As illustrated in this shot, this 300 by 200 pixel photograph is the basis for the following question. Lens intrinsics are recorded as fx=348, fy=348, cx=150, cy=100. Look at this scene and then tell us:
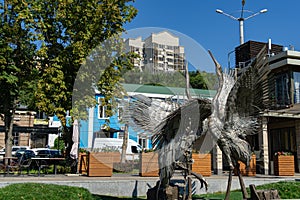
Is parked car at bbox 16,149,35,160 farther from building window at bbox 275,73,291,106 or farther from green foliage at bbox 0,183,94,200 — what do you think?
building window at bbox 275,73,291,106

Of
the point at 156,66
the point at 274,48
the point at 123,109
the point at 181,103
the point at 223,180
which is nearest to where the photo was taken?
the point at 181,103

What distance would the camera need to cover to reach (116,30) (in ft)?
52.6

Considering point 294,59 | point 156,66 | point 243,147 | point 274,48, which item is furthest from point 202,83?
point 274,48

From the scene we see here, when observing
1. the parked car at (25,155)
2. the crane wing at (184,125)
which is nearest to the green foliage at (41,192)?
the crane wing at (184,125)

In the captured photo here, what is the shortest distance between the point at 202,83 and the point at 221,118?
5.03 ft

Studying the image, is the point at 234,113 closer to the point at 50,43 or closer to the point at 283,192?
the point at 283,192

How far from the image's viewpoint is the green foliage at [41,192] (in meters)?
8.20

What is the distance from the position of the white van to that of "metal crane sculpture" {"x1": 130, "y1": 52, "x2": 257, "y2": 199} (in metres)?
9.90

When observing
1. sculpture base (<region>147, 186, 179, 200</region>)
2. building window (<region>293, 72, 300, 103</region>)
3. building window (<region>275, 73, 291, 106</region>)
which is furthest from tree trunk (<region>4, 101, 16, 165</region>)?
building window (<region>293, 72, 300, 103</region>)

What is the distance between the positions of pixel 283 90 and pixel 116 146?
10.5 m

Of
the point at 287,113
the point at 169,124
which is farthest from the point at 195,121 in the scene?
the point at 287,113

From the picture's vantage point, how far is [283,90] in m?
18.9

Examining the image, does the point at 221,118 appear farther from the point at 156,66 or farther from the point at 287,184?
the point at 287,184

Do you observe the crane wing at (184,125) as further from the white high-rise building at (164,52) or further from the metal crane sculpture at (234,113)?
the white high-rise building at (164,52)
